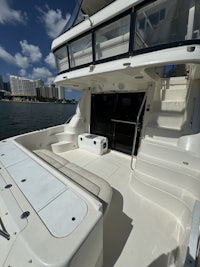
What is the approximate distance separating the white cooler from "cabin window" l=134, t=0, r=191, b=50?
6.69 feet

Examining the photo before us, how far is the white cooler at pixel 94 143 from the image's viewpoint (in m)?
3.08

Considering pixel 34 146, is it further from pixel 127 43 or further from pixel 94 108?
pixel 127 43

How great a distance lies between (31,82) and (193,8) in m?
46.3

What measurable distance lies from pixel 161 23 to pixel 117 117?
190 cm

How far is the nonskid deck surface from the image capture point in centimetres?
116

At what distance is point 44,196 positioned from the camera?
998 mm

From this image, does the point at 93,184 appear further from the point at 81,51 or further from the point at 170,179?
the point at 81,51

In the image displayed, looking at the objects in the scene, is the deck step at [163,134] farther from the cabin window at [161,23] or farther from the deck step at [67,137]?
the deck step at [67,137]

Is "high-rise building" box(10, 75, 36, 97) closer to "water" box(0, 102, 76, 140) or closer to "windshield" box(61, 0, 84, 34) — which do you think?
"water" box(0, 102, 76, 140)

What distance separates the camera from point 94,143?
3.15 m

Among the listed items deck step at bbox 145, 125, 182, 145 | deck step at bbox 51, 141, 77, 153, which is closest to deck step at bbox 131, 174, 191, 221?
deck step at bbox 145, 125, 182, 145

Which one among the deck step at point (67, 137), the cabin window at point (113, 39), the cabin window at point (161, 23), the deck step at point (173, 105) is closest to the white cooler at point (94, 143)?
the deck step at point (67, 137)

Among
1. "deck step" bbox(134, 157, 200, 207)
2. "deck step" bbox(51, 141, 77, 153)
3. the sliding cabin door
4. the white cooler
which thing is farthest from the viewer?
"deck step" bbox(51, 141, 77, 153)

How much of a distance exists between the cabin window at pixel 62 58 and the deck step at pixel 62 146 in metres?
1.76
